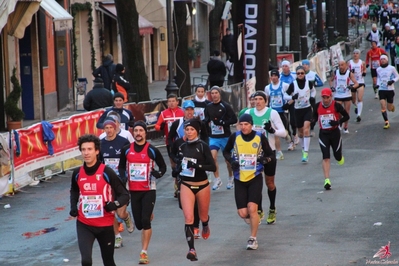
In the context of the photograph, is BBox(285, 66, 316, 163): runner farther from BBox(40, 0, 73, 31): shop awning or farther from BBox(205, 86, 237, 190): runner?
BBox(40, 0, 73, 31): shop awning

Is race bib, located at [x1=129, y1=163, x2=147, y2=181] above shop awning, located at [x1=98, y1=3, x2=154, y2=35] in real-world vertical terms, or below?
below

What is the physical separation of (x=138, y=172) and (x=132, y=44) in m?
13.4

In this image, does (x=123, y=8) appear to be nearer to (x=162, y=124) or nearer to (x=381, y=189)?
(x=162, y=124)

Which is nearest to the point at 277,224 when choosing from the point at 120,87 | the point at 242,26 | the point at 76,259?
the point at 76,259

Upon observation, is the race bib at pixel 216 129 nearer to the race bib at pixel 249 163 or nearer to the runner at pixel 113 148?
the runner at pixel 113 148

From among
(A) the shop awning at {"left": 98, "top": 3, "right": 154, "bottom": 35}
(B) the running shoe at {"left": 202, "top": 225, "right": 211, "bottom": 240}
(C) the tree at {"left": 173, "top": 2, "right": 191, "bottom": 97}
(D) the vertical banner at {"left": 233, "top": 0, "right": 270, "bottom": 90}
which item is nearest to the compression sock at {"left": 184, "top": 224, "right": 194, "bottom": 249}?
(B) the running shoe at {"left": 202, "top": 225, "right": 211, "bottom": 240}

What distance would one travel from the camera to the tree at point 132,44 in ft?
80.1

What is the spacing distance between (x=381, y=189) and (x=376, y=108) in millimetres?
13488

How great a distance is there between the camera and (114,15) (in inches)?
1388

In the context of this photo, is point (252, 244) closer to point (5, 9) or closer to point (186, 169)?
point (186, 169)

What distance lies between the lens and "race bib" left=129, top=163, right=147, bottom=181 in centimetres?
1152

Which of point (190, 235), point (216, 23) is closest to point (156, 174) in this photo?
point (190, 235)

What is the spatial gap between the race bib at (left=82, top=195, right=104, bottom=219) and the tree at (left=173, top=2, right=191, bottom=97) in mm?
19282

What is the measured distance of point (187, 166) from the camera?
38.2ft
